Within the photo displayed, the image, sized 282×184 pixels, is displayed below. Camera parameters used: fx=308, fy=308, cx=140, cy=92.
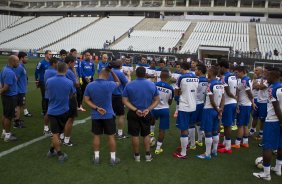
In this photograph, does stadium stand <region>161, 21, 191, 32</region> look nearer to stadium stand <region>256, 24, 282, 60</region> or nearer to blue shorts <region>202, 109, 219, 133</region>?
stadium stand <region>256, 24, 282, 60</region>

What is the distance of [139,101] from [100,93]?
789 millimetres

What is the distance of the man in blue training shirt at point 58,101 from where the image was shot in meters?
6.11

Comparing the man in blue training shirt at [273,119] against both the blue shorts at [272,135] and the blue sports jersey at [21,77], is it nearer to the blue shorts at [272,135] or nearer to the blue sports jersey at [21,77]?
the blue shorts at [272,135]

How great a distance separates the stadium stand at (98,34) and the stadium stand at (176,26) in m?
5.75

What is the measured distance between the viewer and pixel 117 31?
4825cm

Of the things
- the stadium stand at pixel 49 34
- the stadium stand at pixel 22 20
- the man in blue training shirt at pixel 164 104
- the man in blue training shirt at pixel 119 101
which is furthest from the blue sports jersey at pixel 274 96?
the stadium stand at pixel 22 20

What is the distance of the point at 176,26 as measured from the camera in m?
47.6

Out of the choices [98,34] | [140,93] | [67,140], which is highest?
[98,34]

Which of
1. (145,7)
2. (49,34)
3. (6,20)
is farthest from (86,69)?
(6,20)

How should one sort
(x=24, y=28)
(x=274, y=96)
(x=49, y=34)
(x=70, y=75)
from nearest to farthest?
(x=274, y=96) → (x=70, y=75) → (x=49, y=34) → (x=24, y=28)

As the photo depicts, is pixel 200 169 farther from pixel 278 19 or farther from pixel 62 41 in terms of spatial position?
pixel 278 19

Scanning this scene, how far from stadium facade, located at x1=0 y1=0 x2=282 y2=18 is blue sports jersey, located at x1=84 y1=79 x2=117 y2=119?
49.7 meters

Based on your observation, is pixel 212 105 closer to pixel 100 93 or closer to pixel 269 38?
pixel 100 93

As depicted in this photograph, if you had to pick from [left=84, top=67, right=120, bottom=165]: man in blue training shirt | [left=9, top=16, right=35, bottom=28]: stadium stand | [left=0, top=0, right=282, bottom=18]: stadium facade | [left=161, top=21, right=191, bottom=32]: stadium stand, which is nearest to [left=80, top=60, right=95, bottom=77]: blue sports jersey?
[left=84, top=67, right=120, bottom=165]: man in blue training shirt
